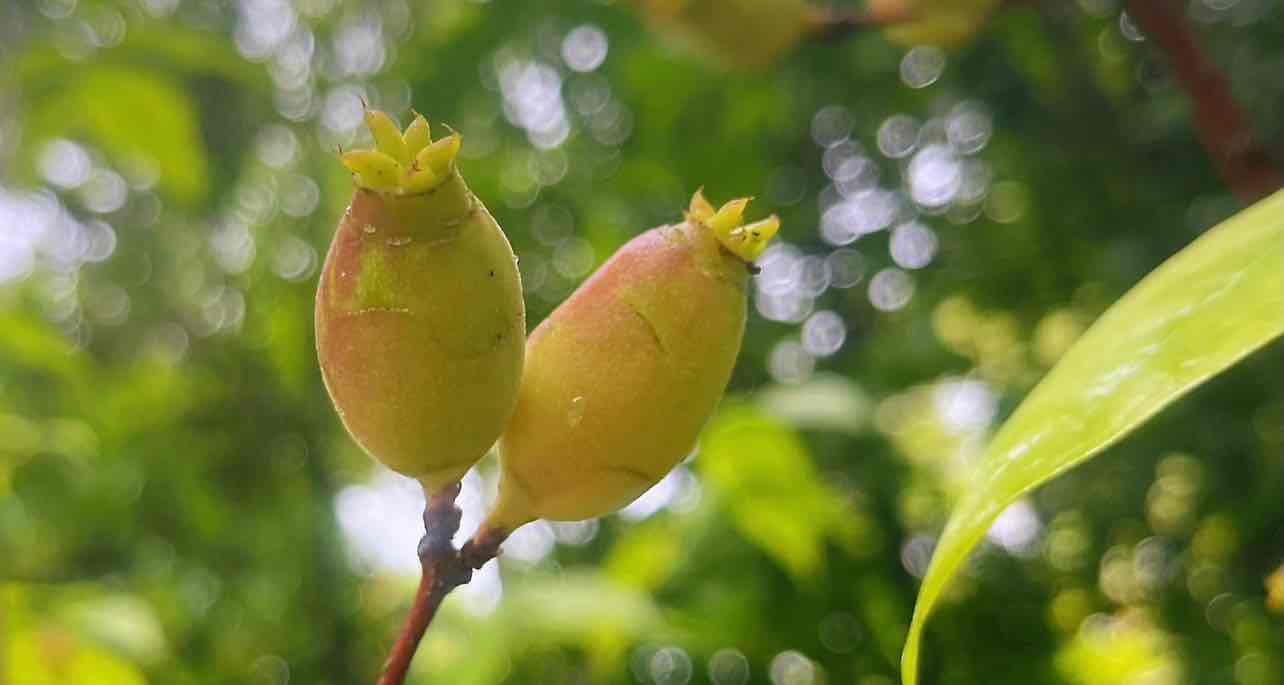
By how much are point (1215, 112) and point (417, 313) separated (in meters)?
0.60

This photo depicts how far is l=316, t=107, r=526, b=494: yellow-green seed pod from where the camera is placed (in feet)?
1.40

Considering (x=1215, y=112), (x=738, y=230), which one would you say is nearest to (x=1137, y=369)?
(x=738, y=230)

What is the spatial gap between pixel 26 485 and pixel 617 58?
90cm

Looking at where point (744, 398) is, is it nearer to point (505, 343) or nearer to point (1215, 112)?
point (1215, 112)

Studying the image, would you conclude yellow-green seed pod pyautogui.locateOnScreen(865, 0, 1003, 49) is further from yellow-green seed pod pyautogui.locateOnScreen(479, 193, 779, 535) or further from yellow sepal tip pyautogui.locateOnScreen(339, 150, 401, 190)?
yellow sepal tip pyautogui.locateOnScreen(339, 150, 401, 190)

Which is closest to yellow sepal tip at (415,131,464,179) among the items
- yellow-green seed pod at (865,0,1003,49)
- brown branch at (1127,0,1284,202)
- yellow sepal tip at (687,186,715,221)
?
yellow sepal tip at (687,186,715,221)

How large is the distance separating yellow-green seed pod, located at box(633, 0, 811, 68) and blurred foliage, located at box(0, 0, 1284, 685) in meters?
0.02

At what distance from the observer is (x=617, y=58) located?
4.58 feet

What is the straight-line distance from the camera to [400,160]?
0.43m

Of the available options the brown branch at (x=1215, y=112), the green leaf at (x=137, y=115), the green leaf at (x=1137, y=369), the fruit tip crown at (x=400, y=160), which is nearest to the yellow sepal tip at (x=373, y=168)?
the fruit tip crown at (x=400, y=160)

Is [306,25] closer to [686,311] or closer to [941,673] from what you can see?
[941,673]

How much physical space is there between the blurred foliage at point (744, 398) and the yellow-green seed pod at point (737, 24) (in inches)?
0.6

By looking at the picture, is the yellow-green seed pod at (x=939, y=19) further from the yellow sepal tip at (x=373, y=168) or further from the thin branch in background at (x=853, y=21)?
the yellow sepal tip at (x=373, y=168)

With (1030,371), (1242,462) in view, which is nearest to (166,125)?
(1030,371)
